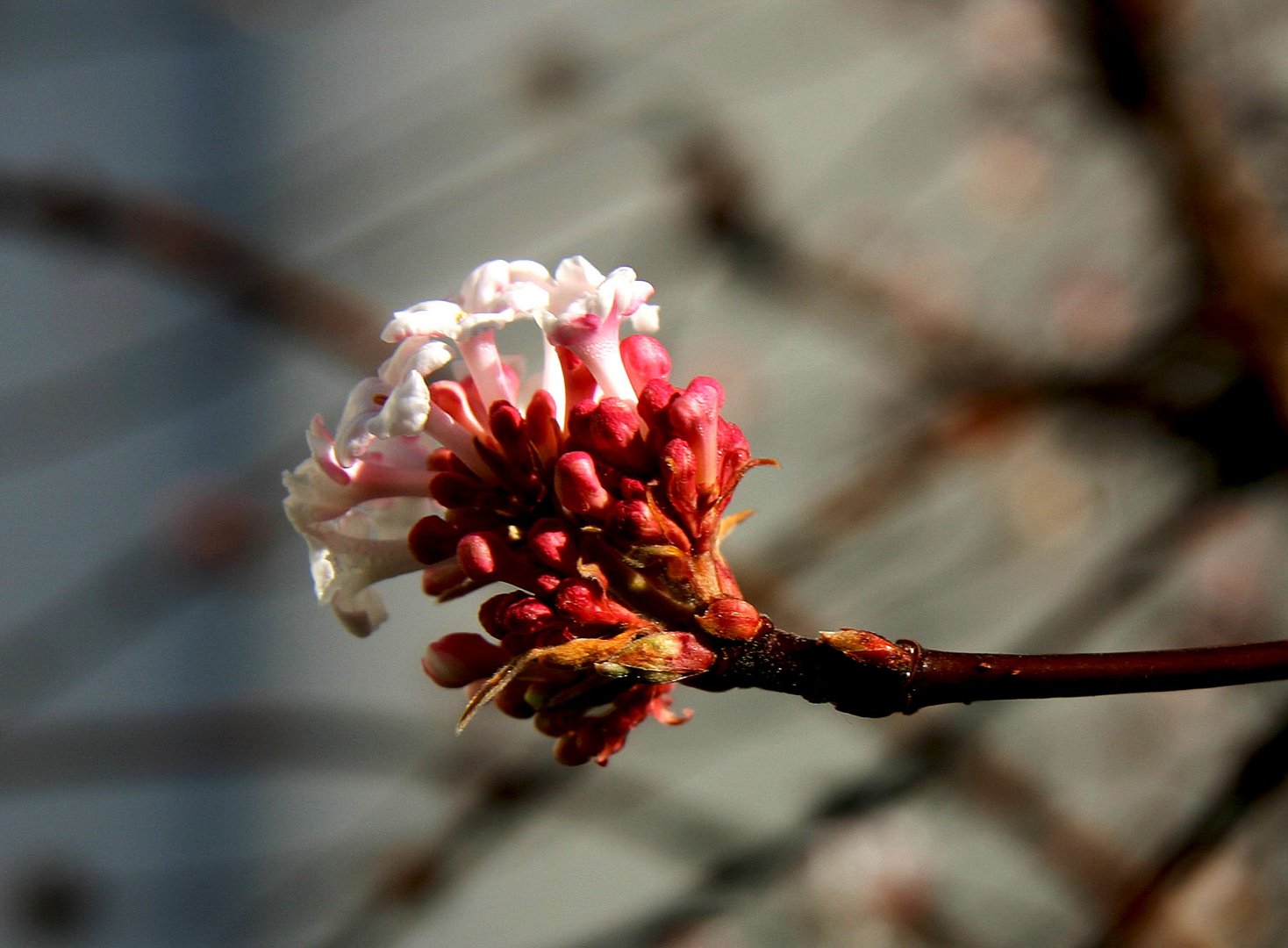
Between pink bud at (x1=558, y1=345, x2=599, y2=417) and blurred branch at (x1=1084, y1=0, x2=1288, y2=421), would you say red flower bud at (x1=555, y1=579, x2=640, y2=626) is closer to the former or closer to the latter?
pink bud at (x1=558, y1=345, x2=599, y2=417)

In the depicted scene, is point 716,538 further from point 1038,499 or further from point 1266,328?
point 1038,499

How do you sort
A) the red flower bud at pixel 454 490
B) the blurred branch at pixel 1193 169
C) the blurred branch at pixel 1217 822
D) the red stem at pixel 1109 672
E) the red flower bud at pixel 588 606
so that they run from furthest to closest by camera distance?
the blurred branch at pixel 1193 169 < the blurred branch at pixel 1217 822 < the red flower bud at pixel 454 490 < the red flower bud at pixel 588 606 < the red stem at pixel 1109 672

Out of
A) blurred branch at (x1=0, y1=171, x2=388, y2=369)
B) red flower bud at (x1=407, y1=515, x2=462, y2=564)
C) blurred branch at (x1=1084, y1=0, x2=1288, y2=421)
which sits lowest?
red flower bud at (x1=407, y1=515, x2=462, y2=564)

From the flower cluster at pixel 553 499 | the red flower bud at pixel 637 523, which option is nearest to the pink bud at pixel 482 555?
the flower cluster at pixel 553 499

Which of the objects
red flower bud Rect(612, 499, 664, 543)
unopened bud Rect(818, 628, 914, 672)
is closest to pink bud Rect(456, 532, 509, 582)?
red flower bud Rect(612, 499, 664, 543)

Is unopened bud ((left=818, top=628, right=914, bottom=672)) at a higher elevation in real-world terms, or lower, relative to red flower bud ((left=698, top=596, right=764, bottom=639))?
lower

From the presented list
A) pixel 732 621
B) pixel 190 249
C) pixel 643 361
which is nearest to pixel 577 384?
pixel 643 361

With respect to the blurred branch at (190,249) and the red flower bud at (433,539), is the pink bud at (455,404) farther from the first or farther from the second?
the blurred branch at (190,249)
